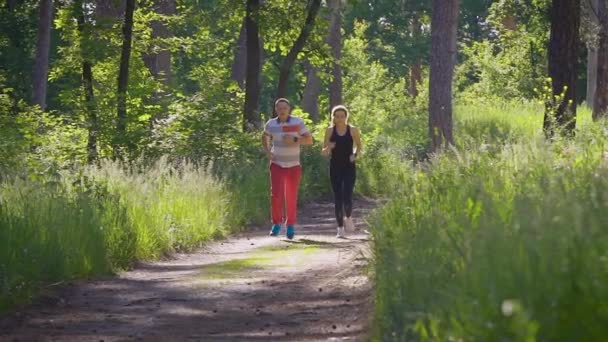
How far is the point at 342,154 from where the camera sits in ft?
60.6

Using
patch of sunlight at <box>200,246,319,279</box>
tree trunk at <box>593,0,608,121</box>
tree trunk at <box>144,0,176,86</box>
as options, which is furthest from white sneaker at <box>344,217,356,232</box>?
tree trunk at <box>593,0,608,121</box>

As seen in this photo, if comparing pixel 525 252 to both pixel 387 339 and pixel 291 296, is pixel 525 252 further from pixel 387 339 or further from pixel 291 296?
pixel 291 296

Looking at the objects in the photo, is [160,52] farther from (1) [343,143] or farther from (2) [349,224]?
(1) [343,143]

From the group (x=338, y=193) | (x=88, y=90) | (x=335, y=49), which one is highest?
(x=335, y=49)

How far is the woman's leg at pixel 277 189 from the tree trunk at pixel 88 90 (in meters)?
7.90

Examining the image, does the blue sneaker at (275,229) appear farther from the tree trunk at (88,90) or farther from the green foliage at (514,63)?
the green foliage at (514,63)

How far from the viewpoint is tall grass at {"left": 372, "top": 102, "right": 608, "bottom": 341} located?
517cm

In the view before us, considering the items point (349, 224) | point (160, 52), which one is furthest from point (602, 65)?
point (349, 224)

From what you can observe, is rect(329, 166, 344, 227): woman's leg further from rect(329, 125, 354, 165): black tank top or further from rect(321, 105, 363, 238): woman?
rect(329, 125, 354, 165): black tank top

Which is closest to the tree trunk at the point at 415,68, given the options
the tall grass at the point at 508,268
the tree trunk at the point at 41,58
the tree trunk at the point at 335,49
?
the tree trunk at the point at 335,49

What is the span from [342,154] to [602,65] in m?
20.2

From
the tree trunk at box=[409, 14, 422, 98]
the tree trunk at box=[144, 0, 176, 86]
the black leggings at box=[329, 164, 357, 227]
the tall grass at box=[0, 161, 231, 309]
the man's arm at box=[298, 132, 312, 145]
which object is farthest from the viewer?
the tree trunk at box=[409, 14, 422, 98]

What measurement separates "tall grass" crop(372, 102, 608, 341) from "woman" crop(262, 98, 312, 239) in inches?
308

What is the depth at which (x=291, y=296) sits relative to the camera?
12.0 meters
